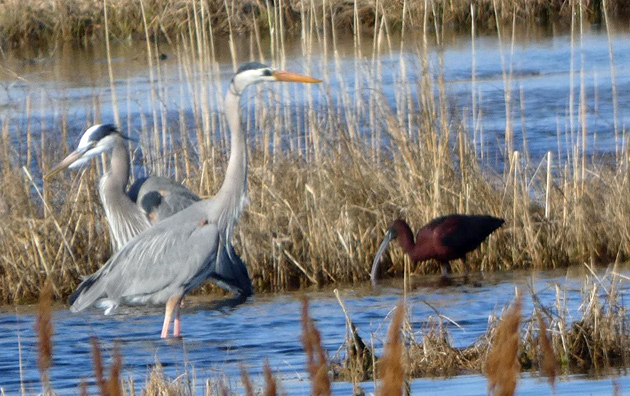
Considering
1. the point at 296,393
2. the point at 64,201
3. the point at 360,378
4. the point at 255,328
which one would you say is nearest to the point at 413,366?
the point at 360,378

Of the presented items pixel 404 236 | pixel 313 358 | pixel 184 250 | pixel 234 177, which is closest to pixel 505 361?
pixel 313 358

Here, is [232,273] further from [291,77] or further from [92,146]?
[92,146]

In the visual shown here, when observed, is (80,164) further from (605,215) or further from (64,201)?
(605,215)

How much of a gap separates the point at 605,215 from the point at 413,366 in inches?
120

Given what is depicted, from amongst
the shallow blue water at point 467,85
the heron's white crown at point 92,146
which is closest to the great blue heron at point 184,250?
the heron's white crown at point 92,146

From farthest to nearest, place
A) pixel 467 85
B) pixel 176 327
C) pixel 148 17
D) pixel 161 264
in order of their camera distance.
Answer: pixel 148 17 < pixel 467 85 < pixel 161 264 < pixel 176 327

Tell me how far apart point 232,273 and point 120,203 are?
3.33ft

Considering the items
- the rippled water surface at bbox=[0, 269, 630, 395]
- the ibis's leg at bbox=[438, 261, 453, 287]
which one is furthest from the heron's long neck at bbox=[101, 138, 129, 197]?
the ibis's leg at bbox=[438, 261, 453, 287]

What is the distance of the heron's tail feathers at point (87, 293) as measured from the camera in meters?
6.39

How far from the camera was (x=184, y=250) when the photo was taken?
6.55m

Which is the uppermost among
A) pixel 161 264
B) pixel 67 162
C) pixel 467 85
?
pixel 467 85

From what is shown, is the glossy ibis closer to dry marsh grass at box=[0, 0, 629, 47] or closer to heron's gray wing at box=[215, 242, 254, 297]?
heron's gray wing at box=[215, 242, 254, 297]

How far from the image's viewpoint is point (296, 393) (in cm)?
448

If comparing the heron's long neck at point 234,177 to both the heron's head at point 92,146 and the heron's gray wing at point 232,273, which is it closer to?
the heron's gray wing at point 232,273
